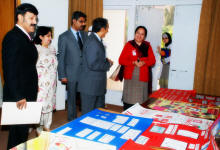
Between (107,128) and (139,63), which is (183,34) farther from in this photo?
(107,128)

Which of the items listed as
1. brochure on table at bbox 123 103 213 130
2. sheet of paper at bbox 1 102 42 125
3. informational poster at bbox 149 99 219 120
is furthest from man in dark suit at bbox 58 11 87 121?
brochure on table at bbox 123 103 213 130

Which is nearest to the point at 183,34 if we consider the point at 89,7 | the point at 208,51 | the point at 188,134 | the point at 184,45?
the point at 184,45

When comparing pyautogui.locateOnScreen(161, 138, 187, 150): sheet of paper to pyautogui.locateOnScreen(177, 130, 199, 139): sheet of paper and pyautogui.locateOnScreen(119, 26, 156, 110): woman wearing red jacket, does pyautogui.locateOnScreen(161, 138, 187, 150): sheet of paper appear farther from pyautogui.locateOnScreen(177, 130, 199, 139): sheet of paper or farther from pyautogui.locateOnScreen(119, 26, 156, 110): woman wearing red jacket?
pyautogui.locateOnScreen(119, 26, 156, 110): woman wearing red jacket

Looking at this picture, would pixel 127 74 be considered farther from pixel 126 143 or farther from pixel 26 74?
pixel 126 143

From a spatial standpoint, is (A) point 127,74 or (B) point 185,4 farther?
(B) point 185,4

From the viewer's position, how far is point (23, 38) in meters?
1.76

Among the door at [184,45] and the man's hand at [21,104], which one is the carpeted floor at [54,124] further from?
the door at [184,45]

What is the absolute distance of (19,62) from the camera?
1.75m

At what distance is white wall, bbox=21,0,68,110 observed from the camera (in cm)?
359

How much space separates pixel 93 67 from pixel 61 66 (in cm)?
96

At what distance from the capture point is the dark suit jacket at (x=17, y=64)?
172 centimetres

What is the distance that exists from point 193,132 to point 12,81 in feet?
4.67

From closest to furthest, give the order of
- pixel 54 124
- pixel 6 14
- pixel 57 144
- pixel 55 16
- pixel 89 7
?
pixel 57 144 < pixel 54 124 < pixel 55 16 < pixel 6 14 < pixel 89 7

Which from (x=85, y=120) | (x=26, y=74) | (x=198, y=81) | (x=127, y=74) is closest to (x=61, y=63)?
(x=127, y=74)
